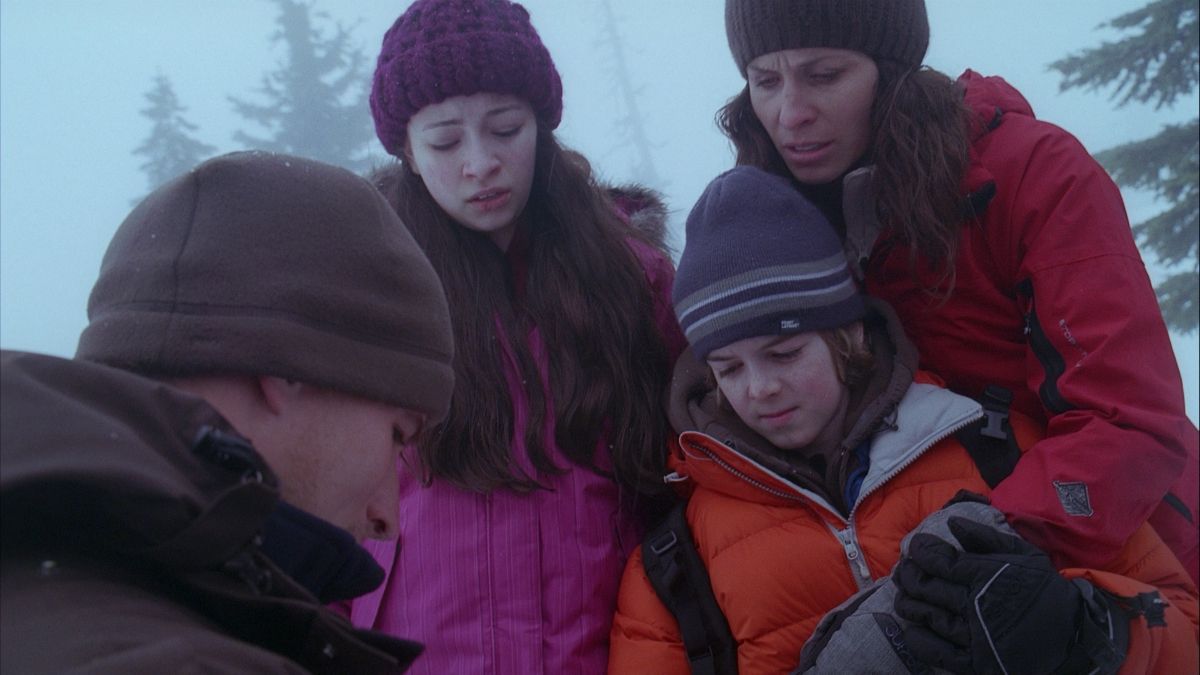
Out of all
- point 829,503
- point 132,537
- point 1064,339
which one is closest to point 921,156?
point 1064,339

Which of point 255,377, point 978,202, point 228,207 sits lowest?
point 978,202

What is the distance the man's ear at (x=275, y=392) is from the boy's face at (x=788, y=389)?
1.38 m

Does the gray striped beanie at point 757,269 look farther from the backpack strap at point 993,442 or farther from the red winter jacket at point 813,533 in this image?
the backpack strap at point 993,442

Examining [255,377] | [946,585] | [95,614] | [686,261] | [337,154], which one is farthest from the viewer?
[337,154]

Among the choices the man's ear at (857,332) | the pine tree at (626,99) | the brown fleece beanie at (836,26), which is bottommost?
the pine tree at (626,99)

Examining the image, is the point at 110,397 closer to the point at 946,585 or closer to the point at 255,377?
the point at 255,377

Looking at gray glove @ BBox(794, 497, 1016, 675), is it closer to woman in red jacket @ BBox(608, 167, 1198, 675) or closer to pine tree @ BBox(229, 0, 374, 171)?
woman in red jacket @ BBox(608, 167, 1198, 675)

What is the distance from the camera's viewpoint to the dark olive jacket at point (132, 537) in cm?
84

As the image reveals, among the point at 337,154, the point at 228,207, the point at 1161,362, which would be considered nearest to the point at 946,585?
the point at 1161,362

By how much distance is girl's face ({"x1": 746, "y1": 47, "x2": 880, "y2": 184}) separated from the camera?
250 centimetres

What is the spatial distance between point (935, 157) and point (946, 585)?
1.09 m

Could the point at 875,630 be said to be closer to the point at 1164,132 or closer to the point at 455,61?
the point at 455,61

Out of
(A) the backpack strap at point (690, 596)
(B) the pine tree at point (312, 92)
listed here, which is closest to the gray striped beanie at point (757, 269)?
(A) the backpack strap at point (690, 596)

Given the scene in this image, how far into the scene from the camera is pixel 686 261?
2564 millimetres
